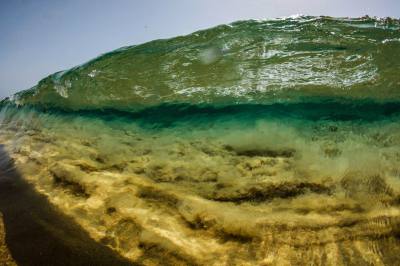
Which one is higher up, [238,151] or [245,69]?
[245,69]

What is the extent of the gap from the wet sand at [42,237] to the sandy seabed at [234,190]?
0.09m

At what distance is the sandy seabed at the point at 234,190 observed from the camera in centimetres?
192

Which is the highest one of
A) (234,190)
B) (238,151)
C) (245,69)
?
(245,69)

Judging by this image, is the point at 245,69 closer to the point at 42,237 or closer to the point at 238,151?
the point at 238,151

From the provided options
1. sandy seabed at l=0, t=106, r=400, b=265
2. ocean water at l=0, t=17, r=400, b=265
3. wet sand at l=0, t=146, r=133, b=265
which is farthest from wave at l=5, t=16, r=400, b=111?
wet sand at l=0, t=146, r=133, b=265

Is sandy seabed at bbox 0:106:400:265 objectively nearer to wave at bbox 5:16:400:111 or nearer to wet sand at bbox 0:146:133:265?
wet sand at bbox 0:146:133:265

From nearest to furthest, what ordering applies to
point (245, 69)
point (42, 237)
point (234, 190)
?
point (42, 237) < point (234, 190) < point (245, 69)

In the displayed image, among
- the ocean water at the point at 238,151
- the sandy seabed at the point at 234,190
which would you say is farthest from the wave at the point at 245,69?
the sandy seabed at the point at 234,190

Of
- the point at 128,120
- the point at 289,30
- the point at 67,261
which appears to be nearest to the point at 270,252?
the point at 67,261

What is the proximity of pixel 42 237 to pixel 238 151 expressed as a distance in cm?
212

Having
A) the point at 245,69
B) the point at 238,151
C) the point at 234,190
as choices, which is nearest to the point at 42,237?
the point at 234,190

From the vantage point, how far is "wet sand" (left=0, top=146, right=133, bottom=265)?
184 centimetres

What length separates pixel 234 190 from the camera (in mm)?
2662

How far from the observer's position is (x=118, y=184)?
2873 mm
